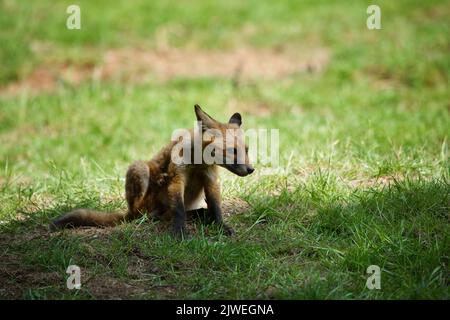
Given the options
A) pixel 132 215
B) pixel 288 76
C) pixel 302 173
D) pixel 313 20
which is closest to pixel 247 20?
pixel 313 20

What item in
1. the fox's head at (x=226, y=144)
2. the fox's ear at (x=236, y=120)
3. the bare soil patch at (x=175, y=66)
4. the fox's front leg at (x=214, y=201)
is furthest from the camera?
the bare soil patch at (x=175, y=66)

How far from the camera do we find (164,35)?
1273cm

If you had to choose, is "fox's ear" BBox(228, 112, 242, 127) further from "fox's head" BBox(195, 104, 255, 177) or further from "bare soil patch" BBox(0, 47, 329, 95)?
"bare soil patch" BBox(0, 47, 329, 95)

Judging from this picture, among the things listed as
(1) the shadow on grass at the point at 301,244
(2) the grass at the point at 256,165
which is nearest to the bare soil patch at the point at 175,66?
(2) the grass at the point at 256,165

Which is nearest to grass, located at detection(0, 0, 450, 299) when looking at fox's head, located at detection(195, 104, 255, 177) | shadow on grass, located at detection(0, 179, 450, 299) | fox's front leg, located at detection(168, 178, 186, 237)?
shadow on grass, located at detection(0, 179, 450, 299)

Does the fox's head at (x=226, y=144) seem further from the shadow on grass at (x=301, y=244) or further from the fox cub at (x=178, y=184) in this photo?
the shadow on grass at (x=301, y=244)

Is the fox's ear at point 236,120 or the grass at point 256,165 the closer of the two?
the grass at point 256,165

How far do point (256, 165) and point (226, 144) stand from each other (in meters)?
1.57

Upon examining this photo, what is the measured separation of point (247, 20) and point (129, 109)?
179 inches

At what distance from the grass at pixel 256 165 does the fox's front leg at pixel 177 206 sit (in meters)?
0.15

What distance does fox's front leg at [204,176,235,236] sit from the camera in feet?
17.3

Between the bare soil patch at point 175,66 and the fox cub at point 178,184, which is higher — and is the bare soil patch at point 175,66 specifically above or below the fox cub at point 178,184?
above

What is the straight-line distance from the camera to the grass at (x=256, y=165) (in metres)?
4.69
